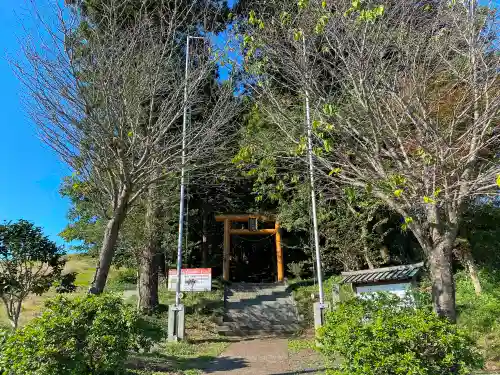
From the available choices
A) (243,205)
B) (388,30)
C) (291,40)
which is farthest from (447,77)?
(243,205)

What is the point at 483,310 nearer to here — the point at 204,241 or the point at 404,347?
the point at 404,347

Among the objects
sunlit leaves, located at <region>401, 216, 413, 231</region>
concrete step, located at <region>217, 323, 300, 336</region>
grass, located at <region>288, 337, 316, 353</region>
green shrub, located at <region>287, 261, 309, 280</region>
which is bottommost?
grass, located at <region>288, 337, 316, 353</region>

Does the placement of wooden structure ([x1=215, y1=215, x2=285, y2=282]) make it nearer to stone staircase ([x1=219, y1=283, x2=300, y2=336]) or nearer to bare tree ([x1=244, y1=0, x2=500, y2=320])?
stone staircase ([x1=219, y1=283, x2=300, y2=336])

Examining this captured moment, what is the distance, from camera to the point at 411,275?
793 cm

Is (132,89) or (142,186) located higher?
(132,89)

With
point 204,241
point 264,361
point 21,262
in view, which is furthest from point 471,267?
point 204,241

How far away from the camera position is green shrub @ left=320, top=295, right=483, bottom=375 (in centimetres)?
392

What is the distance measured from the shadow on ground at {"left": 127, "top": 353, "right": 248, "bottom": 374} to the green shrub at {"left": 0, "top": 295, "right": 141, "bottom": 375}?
6.53ft

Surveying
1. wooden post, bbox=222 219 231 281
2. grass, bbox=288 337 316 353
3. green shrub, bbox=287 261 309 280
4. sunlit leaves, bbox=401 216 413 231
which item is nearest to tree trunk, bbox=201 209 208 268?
wooden post, bbox=222 219 231 281

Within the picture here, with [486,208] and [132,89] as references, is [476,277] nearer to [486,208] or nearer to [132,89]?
[486,208]

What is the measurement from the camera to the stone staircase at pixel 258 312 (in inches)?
479

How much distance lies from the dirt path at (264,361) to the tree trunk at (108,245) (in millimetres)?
2445

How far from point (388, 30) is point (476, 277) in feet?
23.4

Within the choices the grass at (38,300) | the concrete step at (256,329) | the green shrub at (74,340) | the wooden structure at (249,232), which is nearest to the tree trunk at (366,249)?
the concrete step at (256,329)
